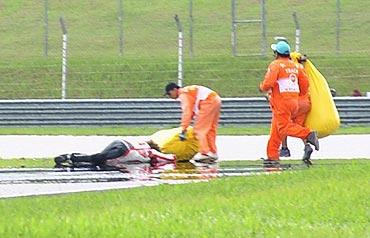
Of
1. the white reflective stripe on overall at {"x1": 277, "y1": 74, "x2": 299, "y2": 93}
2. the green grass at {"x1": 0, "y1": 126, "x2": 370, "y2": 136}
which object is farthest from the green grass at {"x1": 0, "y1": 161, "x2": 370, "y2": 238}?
the green grass at {"x1": 0, "y1": 126, "x2": 370, "y2": 136}

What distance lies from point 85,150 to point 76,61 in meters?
14.8

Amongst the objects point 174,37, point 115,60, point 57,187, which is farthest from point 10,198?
point 174,37

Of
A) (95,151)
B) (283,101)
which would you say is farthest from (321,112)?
(95,151)

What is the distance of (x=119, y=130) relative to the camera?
86.2 ft

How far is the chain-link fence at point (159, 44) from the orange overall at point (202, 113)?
14385 millimetres

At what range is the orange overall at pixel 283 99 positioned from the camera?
55.2 ft

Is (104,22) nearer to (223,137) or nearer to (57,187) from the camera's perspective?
(223,137)

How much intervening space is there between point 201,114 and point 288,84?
1523 mm

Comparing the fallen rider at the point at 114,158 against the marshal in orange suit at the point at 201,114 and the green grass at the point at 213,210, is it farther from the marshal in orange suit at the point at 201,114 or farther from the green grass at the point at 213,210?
the green grass at the point at 213,210

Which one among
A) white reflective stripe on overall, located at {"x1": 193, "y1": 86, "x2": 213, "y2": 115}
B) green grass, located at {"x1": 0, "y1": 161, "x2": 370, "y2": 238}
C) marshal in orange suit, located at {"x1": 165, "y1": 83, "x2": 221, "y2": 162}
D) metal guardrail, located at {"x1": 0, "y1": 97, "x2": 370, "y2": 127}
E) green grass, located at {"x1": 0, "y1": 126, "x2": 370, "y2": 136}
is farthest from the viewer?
metal guardrail, located at {"x1": 0, "y1": 97, "x2": 370, "y2": 127}

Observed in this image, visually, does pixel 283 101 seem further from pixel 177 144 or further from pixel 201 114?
pixel 177 144

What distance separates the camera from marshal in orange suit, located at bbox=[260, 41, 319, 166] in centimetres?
1681

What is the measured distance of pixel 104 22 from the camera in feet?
143

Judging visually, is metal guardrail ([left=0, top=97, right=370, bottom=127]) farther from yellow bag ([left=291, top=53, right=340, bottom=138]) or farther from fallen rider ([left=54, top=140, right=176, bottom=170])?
fallen rider ([left=54, top=140, right=176, bottom=170])
